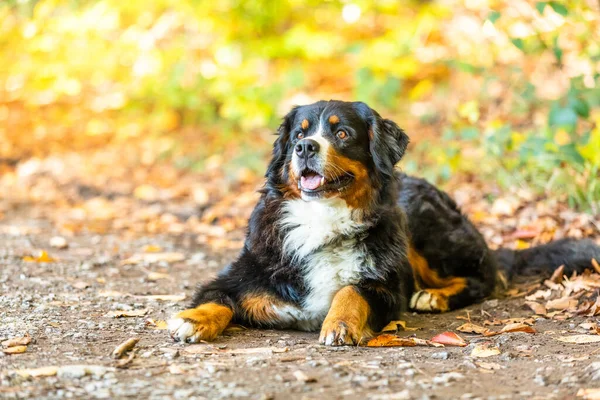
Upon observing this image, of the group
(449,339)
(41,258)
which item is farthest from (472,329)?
(41,258)

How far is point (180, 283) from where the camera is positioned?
5484 millimetres

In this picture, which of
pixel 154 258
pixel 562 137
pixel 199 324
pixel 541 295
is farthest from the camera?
pixel 562 137

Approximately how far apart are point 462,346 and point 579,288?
142 centimetres

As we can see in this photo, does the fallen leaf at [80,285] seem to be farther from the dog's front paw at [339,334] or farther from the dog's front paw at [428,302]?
the dog's front paw at [428,302]

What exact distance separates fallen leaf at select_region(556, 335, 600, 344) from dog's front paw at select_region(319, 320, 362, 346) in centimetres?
115

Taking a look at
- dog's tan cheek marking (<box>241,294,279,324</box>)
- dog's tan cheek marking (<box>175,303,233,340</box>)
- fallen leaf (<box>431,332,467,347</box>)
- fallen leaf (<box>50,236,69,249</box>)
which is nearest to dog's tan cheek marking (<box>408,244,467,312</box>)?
fallen leaf (<box>431,332,467,347</box>)

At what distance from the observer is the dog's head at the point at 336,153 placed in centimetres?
422

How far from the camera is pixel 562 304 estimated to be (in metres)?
4.71

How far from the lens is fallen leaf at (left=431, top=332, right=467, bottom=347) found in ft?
12.7

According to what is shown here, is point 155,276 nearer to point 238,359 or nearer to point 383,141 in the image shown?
point 383,141

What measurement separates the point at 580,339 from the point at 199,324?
2073 millimetres

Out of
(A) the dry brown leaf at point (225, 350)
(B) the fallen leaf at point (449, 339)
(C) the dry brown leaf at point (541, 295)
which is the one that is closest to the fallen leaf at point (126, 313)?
(A) the dry brown leaf at point (225, 350)

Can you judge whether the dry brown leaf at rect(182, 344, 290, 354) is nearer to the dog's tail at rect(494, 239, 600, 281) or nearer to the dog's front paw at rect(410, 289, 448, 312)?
the dog's front paw at rect(410, 289, 448, 312)

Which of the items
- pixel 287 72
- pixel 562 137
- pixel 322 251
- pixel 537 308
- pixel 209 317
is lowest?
pixel 537 308
